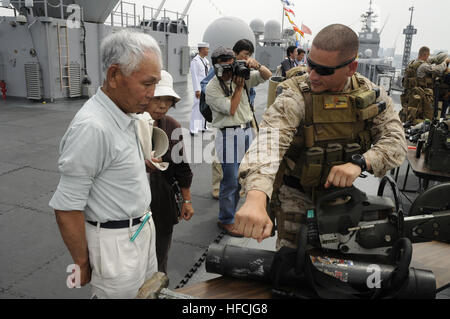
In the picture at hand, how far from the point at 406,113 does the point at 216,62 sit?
5.97m

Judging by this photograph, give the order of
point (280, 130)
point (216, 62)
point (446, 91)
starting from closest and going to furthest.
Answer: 1. point (280, 130)
2. point (216, 62)
3. point (446, 91)

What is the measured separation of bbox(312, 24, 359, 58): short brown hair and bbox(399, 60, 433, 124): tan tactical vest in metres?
6.41

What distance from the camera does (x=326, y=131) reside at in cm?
184

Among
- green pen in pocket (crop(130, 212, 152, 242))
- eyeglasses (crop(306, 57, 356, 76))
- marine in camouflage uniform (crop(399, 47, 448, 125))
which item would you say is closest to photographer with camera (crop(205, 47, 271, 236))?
eyeglasses (crop(306, 57, 356, 76))

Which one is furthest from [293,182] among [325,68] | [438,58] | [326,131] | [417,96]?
[438,58]

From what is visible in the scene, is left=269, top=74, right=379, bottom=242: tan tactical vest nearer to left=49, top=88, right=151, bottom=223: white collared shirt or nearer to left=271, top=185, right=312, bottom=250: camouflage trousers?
left=271, top=185, right=312, bottom=250: camouflage trousers

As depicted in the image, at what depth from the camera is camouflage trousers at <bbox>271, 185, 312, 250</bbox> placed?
79.4 inches

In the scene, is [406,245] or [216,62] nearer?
[406,245]

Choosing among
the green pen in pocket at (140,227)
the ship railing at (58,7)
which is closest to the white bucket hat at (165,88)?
the green pen in pocket at (140,227)

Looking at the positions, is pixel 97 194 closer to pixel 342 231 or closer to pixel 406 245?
pixel 342 231

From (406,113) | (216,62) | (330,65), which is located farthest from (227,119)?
(406,113)

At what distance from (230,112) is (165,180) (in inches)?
61.2

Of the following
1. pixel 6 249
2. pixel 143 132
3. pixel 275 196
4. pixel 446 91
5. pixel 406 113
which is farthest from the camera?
pixel 406 113

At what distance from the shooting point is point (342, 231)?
1.45 m
